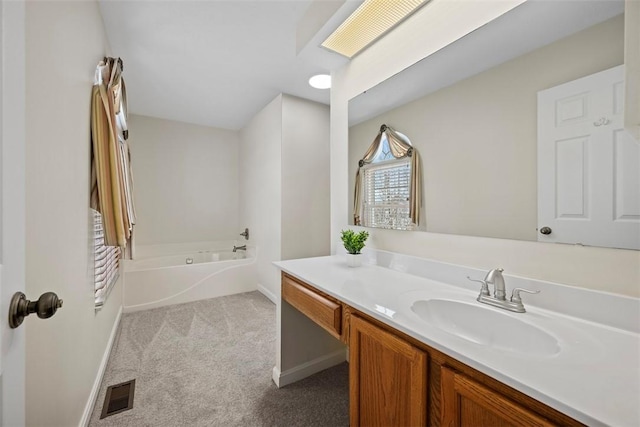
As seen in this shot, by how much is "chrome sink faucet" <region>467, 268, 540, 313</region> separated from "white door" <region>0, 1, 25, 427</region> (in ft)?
4.44

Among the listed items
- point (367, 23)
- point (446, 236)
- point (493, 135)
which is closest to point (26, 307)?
point (446, 236)

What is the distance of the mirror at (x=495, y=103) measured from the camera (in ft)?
3.18

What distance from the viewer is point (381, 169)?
177 cm

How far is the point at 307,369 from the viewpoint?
1887 millimetres

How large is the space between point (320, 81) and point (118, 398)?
298 centimetres

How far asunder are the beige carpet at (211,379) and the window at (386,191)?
1.12 m

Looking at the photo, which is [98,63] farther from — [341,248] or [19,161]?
[341,248]

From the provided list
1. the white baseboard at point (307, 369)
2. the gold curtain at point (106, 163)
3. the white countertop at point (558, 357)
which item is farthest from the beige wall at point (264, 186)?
the white countertop at point (558, 357)

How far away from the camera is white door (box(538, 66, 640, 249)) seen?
0.86 meters

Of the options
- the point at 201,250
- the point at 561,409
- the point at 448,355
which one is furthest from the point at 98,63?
the point at 201,250

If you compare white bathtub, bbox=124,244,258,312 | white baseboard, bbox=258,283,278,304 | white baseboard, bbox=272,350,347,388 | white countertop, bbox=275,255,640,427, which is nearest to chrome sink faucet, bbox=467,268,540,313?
white countertop, bbox=275,255,640,427

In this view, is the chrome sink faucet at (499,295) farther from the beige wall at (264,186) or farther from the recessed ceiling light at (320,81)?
the recessed ceiling light at (320,81)

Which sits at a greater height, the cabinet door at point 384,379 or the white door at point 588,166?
the white door at point 588,166

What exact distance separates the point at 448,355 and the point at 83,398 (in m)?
1.82
